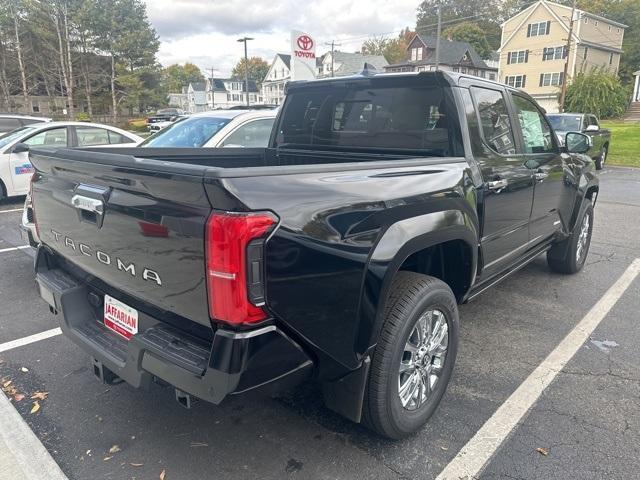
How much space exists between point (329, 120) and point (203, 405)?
2209 millimetres

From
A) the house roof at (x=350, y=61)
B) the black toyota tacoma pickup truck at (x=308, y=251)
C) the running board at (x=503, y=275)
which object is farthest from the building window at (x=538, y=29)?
the black toyota tacoma pickup truck at (x=308, y=251)

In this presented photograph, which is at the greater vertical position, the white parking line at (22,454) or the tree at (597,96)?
the tree at (597,96)

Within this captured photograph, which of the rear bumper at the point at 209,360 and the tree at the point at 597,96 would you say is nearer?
the rear bumper at the point at 209,360

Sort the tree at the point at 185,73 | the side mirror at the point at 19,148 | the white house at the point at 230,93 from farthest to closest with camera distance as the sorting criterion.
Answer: the tree at the point at 185,73, the white house at the point at 230,93, the side mirror at the point at 19,148

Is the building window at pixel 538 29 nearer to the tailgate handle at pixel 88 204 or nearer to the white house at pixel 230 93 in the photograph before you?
the white house at pixel 230 93

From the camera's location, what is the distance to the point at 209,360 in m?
1.82

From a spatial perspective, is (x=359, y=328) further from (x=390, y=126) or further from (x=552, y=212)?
(x=552, y=212)

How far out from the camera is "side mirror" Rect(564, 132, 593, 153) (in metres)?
4.59

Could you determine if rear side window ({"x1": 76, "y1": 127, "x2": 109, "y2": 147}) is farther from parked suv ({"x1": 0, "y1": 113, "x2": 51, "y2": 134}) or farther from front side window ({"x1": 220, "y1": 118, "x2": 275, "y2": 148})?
front side window ({"x1": 220, "y1": 118, "x2": 275, "y2": 148})

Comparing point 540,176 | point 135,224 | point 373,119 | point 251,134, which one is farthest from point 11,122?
point 540,176

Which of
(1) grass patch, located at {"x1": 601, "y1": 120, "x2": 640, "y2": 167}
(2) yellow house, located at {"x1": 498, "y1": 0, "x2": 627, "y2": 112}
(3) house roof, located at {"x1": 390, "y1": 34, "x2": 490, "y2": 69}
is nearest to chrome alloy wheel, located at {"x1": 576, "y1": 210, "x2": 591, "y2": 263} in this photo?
(1) grass patch, located at {"x1": 601, "y1": 120, "x2": 640, "y2": 167}

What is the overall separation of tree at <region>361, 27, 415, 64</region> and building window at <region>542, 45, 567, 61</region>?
33.9 metres

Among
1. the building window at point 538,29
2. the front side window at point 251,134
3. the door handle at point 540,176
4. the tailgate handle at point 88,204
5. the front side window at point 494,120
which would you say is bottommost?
the door handle at point 540,176

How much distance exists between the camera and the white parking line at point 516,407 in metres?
2.41
